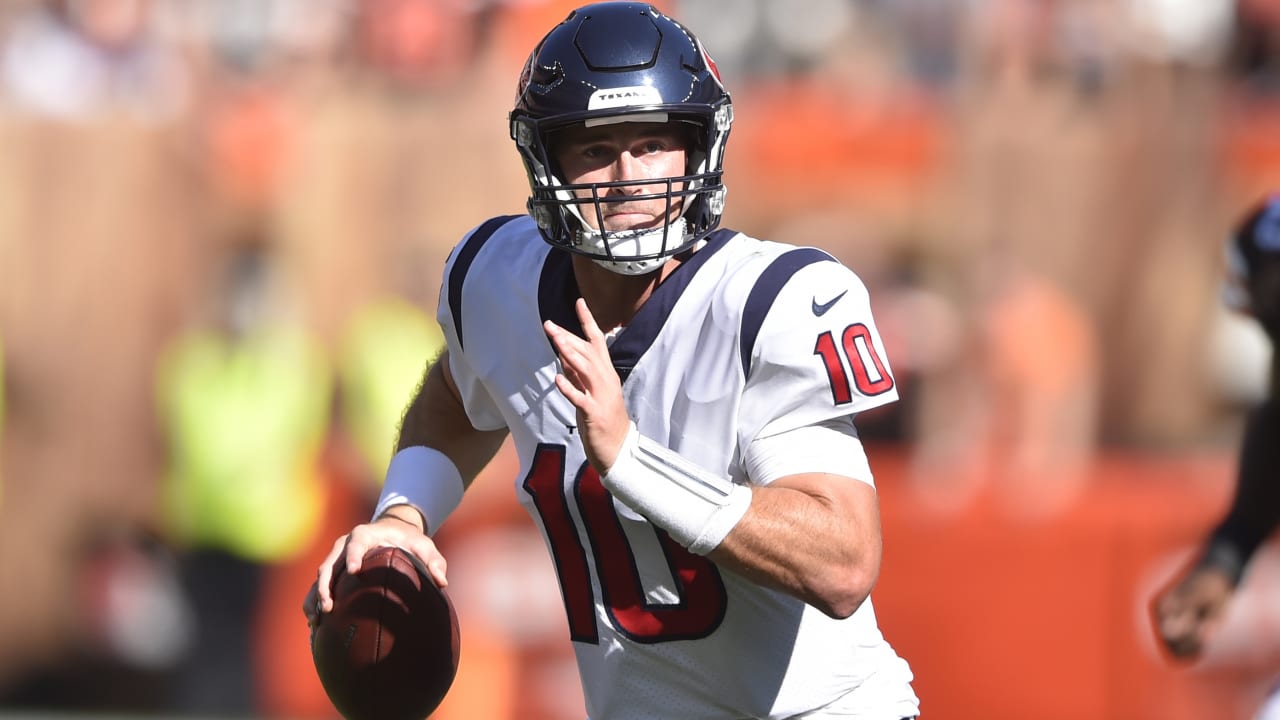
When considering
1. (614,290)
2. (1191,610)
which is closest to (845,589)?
(614,290)

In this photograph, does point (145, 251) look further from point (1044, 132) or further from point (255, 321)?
point (1044, 132)

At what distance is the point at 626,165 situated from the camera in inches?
106

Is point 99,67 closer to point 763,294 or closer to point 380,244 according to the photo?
point 380,244

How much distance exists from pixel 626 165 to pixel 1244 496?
87.0 inches

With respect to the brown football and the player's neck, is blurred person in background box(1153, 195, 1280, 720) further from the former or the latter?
the brown football

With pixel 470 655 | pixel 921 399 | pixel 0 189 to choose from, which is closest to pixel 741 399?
pixel 470 655

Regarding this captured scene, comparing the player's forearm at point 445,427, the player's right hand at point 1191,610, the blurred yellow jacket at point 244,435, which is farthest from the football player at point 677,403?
the blurred yellow jacket at point 244,435

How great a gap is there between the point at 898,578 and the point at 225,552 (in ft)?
10.3

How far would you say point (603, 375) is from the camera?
2363mm

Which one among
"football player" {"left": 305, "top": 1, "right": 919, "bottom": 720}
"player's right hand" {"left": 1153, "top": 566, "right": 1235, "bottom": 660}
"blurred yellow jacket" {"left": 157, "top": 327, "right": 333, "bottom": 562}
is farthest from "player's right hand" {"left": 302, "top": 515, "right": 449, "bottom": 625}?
"blurred yellow jacket" {"left": 157, "top": 327, "right": 333, "bottom": 562}

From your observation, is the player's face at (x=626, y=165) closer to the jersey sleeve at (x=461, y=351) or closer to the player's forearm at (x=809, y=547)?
the jersey sleeve at (x=461, y=351)

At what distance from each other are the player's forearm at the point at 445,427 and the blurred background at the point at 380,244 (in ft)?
11.8

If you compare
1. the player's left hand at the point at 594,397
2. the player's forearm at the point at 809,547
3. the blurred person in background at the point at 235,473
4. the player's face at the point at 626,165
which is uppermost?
the player's face at the point at 626,165

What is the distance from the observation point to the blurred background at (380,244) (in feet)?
24.3
